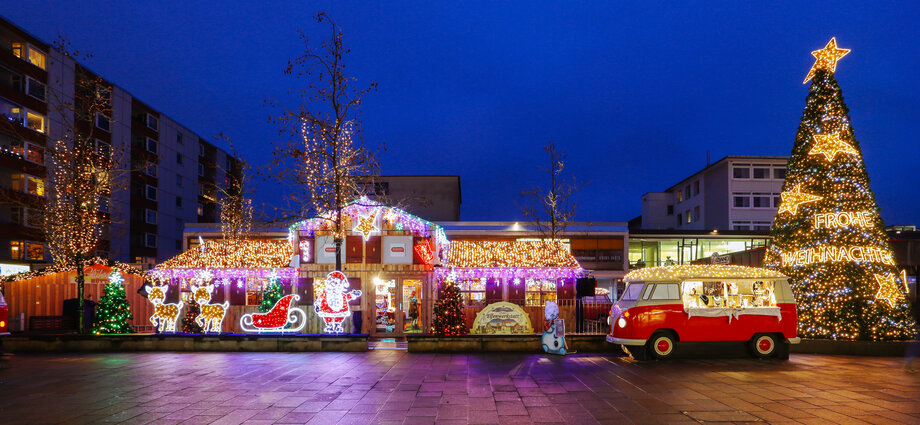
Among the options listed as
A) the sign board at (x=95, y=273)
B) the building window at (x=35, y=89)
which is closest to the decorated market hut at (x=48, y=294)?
the sign board at (x=95, y=273)

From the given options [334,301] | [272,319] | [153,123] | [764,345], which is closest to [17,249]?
[153,123]

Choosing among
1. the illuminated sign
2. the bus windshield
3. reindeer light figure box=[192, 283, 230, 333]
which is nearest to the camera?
the bus windshield

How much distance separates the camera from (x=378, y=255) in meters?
21.2

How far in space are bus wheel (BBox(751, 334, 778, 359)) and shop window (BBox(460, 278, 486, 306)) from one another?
33.0 feet

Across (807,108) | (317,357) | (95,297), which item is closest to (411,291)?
(317,357)

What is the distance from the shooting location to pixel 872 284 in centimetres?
1537

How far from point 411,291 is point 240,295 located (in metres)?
6.61

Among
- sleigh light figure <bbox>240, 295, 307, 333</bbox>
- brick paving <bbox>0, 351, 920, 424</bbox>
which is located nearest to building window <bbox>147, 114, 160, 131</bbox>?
sleigh light figure <bbox>240, 295, 307, 333</bbox>

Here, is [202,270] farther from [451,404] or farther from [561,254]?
[451,404]

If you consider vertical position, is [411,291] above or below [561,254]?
below

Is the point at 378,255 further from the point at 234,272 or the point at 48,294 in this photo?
the point at 48,294

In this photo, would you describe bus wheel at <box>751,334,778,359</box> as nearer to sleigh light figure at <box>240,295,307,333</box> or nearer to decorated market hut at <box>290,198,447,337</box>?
decorated market hut at <box>290,198,447,337</box>

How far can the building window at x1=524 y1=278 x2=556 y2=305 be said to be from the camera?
22.0 meters

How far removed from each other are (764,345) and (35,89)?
154 ft
